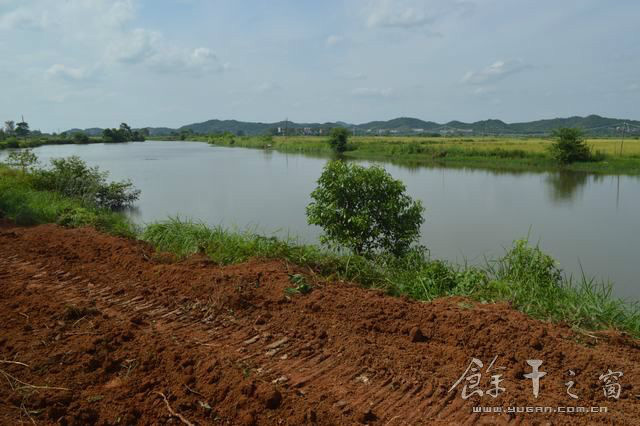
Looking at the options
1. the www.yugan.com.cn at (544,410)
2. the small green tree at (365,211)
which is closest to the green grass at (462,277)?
the small green tree at (365,211)

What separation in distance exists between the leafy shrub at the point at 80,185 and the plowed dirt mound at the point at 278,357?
8.17m

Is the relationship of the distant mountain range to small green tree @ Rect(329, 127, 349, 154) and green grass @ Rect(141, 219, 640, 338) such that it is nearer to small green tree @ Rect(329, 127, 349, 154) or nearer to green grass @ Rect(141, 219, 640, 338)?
small green tree @ Rect(329, 127, 349, 154)

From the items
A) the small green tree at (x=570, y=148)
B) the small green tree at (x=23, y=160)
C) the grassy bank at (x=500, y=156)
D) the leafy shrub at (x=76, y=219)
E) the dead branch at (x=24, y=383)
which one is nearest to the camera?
the dead branch at (x=24, y=383)

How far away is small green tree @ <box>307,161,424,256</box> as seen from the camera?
6.44 m

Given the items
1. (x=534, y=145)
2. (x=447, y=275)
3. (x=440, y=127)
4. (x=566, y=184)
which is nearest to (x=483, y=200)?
(x=566, y=184)

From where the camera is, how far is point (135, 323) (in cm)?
362

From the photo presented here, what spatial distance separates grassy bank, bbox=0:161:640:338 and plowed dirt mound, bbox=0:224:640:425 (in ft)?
1.85

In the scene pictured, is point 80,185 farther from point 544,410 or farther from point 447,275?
point 544,410

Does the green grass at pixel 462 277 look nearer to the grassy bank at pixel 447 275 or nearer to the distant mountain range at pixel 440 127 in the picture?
the grassy bank at pixel 447 275

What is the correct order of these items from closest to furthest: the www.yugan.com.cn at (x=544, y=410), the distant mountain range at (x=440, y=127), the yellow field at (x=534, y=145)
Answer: the www.yugan.com.cn at (x=544, y=410) < the yellow field at (x=534, y=145) < the distant mountain range at (x=440, y=127)

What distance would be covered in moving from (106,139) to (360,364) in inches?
3345

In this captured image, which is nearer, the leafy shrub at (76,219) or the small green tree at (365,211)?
the small green tree at (365,211)

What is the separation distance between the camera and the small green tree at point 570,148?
29.6 meters

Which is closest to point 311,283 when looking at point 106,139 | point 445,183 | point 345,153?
point 445,183
